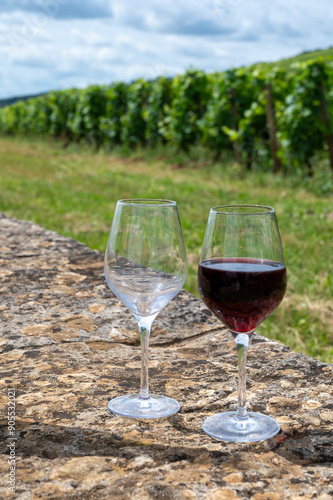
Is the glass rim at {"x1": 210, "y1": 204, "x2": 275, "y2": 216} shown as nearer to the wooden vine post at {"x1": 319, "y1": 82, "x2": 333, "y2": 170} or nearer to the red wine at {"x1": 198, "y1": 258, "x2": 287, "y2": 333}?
the red wine at {"x1": 198, "y1": 258, "x2": 287, "y2": 333}

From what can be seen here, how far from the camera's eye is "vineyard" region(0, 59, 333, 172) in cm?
989

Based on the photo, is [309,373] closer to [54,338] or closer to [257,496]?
[257,496]

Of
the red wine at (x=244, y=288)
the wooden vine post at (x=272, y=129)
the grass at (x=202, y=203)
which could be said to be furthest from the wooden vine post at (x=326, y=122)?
the red wine at (x=244, y=288)

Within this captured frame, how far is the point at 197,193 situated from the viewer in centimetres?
860

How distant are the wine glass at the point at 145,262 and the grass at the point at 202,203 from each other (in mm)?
2298

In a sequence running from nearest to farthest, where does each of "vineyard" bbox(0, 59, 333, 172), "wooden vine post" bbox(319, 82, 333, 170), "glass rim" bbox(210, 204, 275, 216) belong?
"glass rim" bbox(210, 204, 275, 216), "wooden vine post" bbox(319, 82, 333, 170), "vineyard" bbox(0, 59, 333, 172)

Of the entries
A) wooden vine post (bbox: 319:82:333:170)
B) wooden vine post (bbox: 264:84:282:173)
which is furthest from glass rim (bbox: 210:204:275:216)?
wooden vine post (bbox: 264:84:282:173)

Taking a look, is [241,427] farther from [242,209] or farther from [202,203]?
[202,203]

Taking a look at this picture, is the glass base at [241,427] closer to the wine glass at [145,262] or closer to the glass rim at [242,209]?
the wine glass at [145,262]

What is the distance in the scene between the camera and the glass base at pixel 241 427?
0.96 meters

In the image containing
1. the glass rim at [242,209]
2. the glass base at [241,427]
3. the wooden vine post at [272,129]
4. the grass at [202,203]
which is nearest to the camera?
the glass base at [241,427]

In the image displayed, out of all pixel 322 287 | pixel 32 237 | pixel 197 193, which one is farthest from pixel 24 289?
pixel 197 193

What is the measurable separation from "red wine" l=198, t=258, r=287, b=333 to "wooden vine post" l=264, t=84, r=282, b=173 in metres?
9.79

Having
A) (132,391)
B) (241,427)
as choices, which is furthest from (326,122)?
(241,427)
